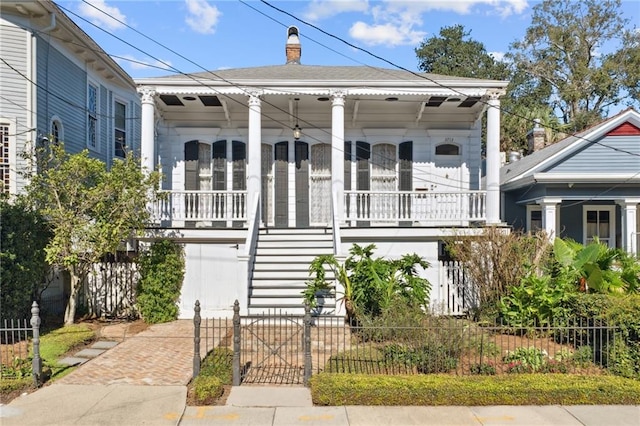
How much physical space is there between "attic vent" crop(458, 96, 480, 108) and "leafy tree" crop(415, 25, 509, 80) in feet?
108

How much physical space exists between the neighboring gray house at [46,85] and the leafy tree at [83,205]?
1171 mm

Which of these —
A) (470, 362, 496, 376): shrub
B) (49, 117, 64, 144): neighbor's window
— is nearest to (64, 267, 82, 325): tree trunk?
(49, 117, 64, 144): neighbor's window

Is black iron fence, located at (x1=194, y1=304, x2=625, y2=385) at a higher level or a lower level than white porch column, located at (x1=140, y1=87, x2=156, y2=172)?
lower

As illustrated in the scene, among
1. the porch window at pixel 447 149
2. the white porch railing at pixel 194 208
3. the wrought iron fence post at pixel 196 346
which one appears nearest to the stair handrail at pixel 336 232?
the white porch railing at pixel 194 208

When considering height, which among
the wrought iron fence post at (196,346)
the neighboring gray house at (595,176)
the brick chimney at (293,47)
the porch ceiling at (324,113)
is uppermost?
the brick chimney at (293,47)

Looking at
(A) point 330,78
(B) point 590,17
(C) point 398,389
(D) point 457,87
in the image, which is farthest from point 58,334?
(B) point 590,17

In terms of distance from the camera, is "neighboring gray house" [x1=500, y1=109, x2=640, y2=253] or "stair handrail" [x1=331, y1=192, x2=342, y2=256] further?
"neighboring gray house" [x1=500, y1=109, x2=640, y2=253]

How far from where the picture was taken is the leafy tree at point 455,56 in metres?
46.2

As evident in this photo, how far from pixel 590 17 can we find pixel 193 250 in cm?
3545

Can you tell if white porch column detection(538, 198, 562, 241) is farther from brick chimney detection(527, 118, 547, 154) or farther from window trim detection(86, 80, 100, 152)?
window trim detection(86, 80, 100, 152)

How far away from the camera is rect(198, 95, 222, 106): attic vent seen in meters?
13.5

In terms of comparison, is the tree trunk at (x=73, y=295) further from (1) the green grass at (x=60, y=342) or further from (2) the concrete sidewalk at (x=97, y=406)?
(2) the concrete sidewalk at (x=97, y=406)

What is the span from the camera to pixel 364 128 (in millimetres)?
14906

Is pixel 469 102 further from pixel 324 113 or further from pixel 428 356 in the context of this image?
pixel 428 356
